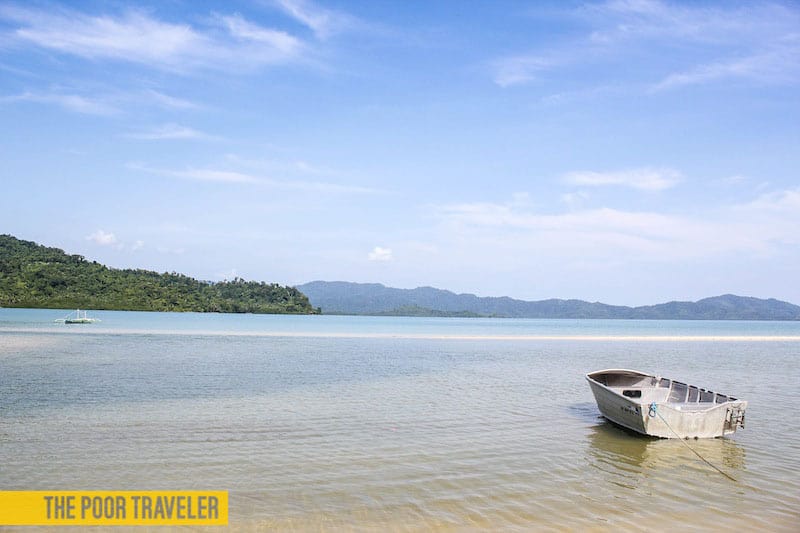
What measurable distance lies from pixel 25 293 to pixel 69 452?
130 meters

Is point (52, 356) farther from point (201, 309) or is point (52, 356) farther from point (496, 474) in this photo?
point (201, 309)

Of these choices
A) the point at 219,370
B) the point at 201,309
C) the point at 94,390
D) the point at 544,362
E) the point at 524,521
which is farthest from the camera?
the point at 201,309

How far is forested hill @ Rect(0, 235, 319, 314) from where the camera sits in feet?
404

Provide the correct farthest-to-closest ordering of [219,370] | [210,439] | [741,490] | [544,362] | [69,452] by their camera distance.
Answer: [544,362] → [219,370] → [210,439] → [69,452] → [741,490]

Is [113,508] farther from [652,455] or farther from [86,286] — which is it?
[86,286]

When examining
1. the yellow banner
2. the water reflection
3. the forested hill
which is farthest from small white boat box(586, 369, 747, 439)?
the forested hill

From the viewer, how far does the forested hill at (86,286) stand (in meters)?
123

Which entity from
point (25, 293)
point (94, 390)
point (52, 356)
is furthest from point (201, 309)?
point (94, 390)

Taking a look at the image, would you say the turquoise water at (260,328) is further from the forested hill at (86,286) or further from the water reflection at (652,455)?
the water reflection at (652,455)

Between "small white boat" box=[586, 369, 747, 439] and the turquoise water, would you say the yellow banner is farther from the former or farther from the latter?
the turquoise water

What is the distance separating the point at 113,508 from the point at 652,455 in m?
11.1

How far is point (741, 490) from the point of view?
10938 millimetres

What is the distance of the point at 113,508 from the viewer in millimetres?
9375

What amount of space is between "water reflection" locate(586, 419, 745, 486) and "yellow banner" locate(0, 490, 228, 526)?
24.9 ft
